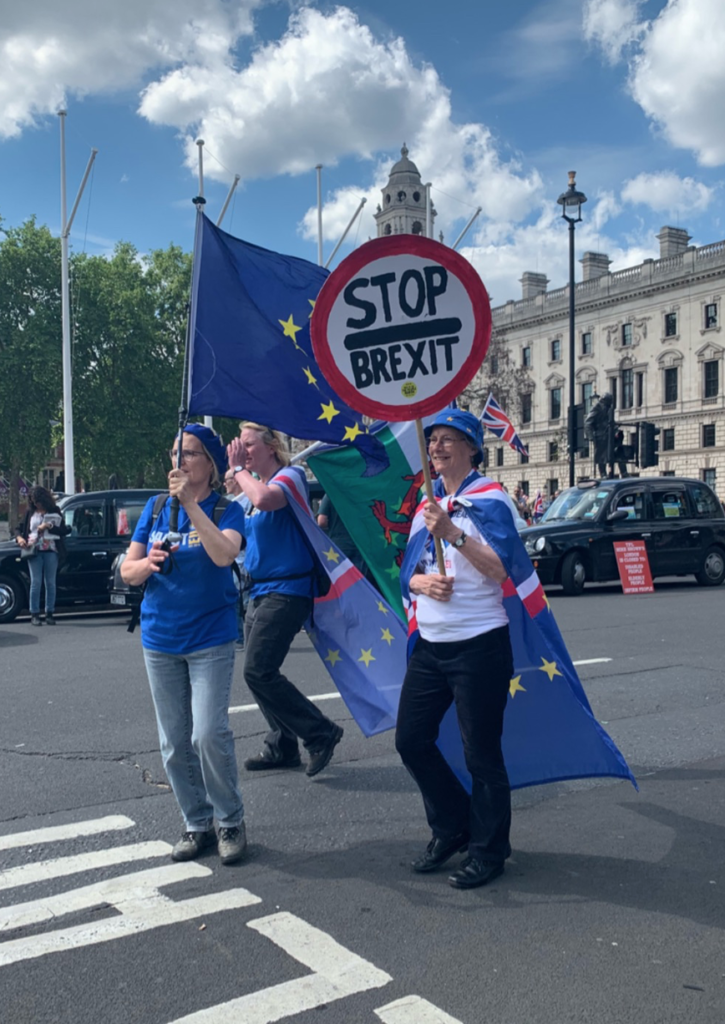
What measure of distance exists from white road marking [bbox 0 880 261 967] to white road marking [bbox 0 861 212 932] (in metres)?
0.04

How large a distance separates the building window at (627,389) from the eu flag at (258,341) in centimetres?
6486

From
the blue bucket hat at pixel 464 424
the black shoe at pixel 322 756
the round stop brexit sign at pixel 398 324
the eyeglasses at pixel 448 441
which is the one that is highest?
the round stop brexit sign at pixel 398 324

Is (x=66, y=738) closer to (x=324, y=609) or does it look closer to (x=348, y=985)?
(x=324, y=609)

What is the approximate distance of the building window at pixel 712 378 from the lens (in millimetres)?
62000

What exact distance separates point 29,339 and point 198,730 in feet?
155

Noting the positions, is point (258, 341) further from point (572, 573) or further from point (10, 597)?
point (572, 573)

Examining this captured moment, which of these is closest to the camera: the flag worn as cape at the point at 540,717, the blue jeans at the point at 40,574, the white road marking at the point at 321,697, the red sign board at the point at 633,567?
the flag worn as cape at the point at 540,717

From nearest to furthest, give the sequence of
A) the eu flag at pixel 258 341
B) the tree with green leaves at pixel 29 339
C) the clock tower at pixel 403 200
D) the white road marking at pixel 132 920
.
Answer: the white road marking at pixel 132 920 → the eu flag at pixel 258 341 → the tree with green leaves at pixel 29 339 → the clock tower at pixel 403 200

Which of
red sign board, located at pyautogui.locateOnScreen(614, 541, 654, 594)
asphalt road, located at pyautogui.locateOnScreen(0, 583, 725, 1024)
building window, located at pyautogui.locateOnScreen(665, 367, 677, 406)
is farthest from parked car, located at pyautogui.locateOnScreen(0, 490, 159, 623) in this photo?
building window, located at pyautogui.locateOnScreen(665, 367, 677, 406)

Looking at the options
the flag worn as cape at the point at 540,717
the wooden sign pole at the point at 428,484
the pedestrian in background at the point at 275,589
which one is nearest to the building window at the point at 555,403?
the pedestrian in background at the point at 275,589

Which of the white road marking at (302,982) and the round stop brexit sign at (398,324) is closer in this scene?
the white road marking at (302,982)

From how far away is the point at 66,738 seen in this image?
646 centimetres

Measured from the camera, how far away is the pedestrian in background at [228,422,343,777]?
514 centimetres

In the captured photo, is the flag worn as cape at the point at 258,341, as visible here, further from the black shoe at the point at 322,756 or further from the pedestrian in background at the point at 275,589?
the black shoe at the point at 322,756
